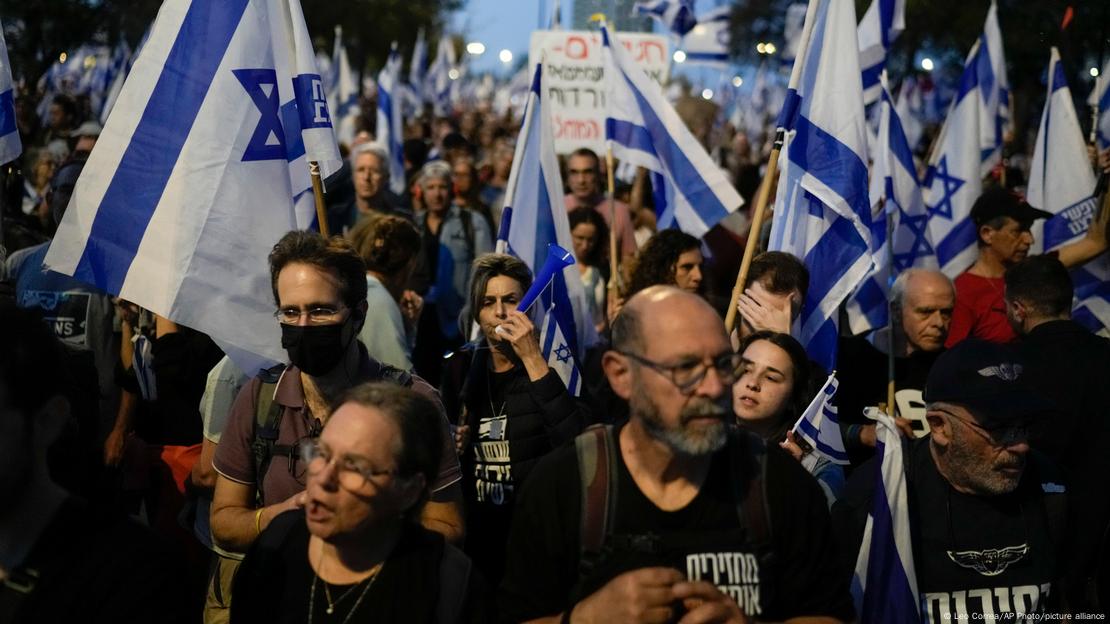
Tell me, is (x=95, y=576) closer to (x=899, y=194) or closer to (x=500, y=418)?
(x=500, y=418)

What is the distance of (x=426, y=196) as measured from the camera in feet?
34.0

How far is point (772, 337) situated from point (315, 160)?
2.01 m

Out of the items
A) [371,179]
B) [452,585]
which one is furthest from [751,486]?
[371,179]

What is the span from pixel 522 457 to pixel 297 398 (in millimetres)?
1174

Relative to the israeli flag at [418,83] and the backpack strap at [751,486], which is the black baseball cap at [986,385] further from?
the israeli flag at [418,83]

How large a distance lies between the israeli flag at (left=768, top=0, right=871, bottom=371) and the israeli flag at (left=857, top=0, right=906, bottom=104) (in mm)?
3181

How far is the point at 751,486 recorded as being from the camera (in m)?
3.18

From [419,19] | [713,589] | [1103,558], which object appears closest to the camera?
[713,589]

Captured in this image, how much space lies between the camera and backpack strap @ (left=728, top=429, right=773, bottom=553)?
124 inches

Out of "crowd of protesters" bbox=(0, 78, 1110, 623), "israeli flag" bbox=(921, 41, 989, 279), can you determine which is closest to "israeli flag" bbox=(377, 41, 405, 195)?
"israeli flag" bbox=(921, 41, 989, 279)

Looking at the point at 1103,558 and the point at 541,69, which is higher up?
the point at 541,69

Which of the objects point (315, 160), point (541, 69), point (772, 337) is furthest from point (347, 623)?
point (541, 69)

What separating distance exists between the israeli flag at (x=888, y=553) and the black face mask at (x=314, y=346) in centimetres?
172

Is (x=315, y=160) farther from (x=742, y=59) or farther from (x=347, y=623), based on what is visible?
(x=742, y=59)
